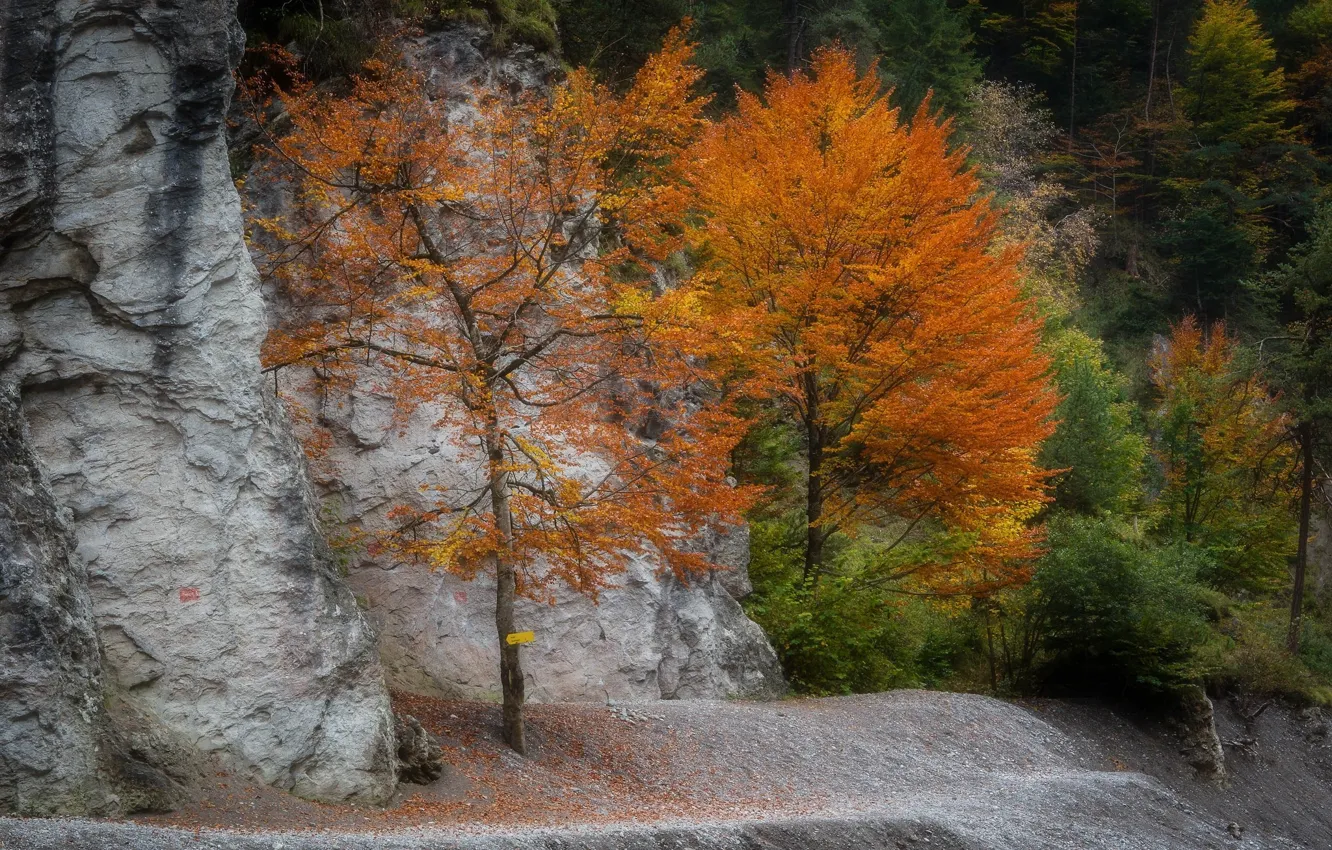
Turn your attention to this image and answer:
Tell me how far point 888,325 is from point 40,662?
13.0m

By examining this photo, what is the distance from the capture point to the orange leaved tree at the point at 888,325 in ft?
55.9

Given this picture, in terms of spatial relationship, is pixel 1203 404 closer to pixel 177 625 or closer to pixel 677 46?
pixel 677 46

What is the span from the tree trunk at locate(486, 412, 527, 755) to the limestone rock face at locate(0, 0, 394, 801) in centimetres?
199

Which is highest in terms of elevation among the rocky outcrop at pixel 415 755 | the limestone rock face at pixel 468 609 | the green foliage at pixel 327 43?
the green foliage at pixel 327 43

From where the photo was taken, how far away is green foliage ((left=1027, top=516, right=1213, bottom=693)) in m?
18.4

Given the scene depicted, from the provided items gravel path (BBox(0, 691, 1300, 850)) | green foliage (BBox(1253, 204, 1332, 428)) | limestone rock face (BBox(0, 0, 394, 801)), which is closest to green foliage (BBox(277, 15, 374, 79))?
limestone rock face (BBox(0, 0, 394, 801))

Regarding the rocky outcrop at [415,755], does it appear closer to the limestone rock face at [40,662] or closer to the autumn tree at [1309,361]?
the limestone rock face at [40,662]

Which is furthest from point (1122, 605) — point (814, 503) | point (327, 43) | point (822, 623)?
point (327, 43)

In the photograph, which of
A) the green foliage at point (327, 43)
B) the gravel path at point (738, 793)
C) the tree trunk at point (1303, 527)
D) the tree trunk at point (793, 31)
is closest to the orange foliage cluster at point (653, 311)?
the green foliage at point (327, 43)

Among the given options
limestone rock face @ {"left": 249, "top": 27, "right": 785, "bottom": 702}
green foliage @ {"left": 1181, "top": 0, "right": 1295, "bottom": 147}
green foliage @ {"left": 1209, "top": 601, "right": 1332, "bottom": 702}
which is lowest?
green foliage @ {"left": 1209, "top": 601, "right": 1332, "bottom": 702}

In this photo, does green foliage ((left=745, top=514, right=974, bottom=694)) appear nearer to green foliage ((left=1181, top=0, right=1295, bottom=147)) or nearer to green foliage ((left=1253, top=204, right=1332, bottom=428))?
green foliage ((left=1253, top=204, right=1332, bottom=428))

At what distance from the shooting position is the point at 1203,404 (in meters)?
28.8

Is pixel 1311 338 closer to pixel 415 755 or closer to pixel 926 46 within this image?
pixel 926 46

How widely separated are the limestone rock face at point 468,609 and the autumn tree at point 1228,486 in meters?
13.6
